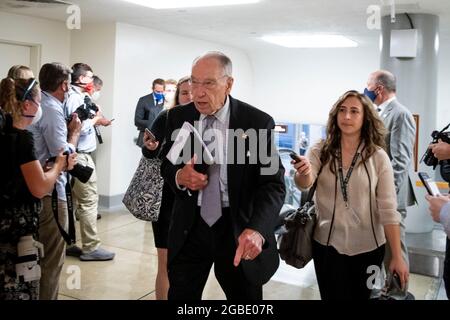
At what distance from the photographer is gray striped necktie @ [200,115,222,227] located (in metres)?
1.80

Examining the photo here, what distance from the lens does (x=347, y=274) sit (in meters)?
2.02

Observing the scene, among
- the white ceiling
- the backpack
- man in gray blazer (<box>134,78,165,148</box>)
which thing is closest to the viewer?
the backpack

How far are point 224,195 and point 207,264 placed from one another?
1.04ft

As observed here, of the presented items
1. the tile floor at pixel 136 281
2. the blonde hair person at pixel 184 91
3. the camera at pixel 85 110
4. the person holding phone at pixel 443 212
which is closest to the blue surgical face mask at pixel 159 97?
the tile floor at pixel 136 281

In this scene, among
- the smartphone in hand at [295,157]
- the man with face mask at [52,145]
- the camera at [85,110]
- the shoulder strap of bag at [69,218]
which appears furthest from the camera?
the camera at [85,110]

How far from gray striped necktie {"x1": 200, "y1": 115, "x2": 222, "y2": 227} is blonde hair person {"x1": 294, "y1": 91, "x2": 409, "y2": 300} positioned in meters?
0.39

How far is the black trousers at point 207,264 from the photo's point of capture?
5.93 feet

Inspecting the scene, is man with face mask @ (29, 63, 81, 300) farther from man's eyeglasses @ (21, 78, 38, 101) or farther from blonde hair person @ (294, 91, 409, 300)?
blonde hair person @ (294, 91, 409, 300)

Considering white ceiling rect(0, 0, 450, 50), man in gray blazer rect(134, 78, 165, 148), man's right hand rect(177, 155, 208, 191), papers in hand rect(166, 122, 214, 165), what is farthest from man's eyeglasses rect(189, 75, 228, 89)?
man in gray blazer rect(134, 78, 165, 148)

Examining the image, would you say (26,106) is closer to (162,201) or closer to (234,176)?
(162,201)

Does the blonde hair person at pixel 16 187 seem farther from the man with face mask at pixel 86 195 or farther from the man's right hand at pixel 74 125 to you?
the man with face mask at pixel 86 195

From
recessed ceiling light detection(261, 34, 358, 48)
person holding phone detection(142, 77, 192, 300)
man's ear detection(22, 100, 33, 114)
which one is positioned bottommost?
person holding phone detection(142, 77, 192, 300)
